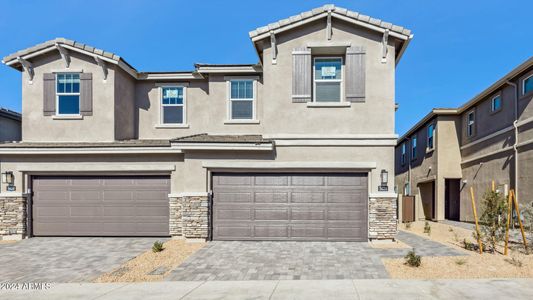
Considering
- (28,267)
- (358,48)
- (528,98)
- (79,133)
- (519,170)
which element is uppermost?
(358,48)

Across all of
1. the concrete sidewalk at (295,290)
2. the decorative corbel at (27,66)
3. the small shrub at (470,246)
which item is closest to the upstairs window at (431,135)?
the small shrub at (470,246)

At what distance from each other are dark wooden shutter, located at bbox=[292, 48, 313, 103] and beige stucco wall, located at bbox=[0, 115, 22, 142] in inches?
586

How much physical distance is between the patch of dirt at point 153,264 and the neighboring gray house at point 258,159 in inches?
34.1

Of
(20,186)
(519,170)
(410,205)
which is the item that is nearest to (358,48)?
(519,170)

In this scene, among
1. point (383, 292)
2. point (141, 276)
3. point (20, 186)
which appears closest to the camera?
point (383, 292)

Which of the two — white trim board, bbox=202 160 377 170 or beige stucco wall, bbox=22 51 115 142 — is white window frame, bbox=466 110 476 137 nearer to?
white trim board, bbox=202 160 377 170

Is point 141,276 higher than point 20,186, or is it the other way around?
point 20,186

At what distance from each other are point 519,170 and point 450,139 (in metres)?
5.47

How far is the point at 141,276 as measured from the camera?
773 cm

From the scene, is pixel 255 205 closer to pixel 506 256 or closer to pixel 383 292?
pixel 383 292

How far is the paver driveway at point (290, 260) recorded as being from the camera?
25.3 ft

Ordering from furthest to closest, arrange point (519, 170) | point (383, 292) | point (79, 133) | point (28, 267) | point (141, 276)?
1. point (519, 170)
2. point (79, 133)
3. point (28, 267)
4. point (141, 276)
5. point (383, 292)

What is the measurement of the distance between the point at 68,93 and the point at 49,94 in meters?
0.72

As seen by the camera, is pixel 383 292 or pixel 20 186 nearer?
pixel 383 292
